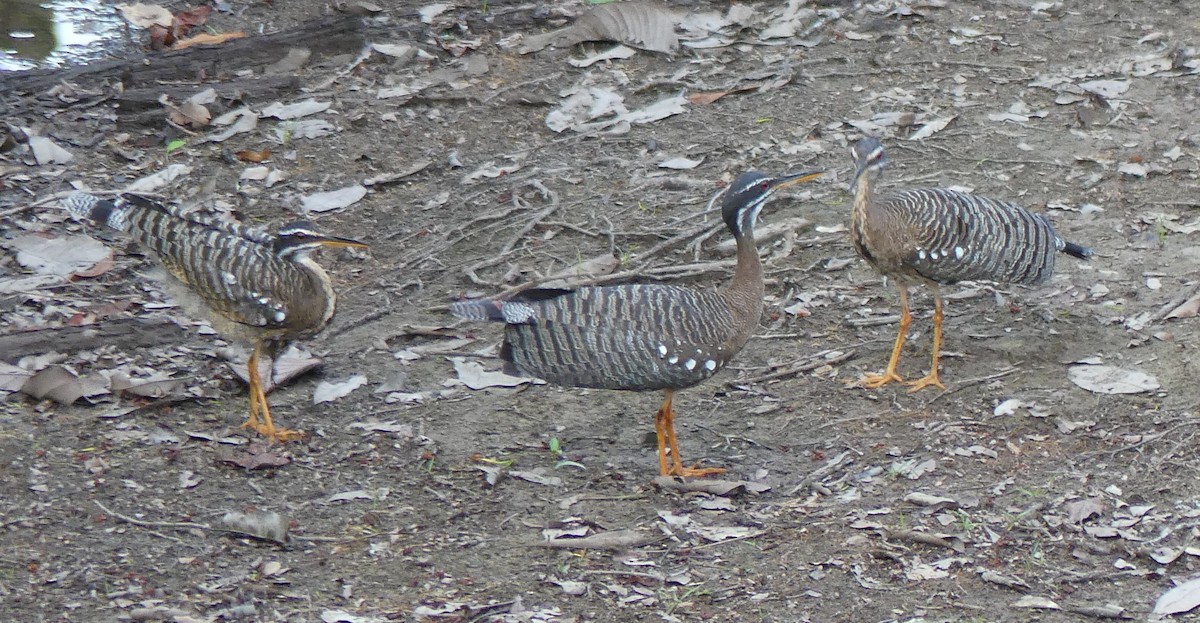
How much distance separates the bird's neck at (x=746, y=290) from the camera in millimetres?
6023

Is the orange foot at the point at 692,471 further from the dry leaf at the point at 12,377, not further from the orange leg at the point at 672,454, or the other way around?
the dry leaf at the point at 12,377

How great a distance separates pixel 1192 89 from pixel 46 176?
7.56 metres

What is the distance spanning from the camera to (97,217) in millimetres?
6609

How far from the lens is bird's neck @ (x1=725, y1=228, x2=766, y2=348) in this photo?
6023 mm

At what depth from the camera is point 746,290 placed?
6.11m

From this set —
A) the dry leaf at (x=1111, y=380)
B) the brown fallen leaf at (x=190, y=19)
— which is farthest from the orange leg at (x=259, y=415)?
the brown fallen leaf at (x=190, y=19)

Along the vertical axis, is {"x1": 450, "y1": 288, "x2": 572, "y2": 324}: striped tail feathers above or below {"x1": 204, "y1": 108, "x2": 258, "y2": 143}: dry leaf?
above

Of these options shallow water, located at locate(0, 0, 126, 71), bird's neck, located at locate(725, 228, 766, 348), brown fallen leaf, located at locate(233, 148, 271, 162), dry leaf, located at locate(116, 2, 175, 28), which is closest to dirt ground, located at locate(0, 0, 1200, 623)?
brown fallen leaf, located at locate(233, 148, 271, 162)

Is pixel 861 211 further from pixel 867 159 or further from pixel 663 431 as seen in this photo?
pixel 663 431

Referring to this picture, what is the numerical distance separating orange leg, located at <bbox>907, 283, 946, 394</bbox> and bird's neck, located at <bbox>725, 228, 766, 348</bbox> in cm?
96

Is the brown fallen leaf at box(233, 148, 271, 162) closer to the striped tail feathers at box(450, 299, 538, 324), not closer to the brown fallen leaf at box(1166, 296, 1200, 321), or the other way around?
the striped tail feathers at box(450, 299, 538, 324)

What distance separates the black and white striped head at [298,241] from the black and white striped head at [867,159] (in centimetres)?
253

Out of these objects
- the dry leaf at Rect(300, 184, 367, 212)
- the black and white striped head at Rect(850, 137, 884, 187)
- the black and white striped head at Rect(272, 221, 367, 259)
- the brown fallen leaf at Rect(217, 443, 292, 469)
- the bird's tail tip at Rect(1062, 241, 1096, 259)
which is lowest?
the brown fallen leaf at Rect(217, 443, 292, 469)

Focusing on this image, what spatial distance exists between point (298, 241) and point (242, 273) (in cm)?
33
